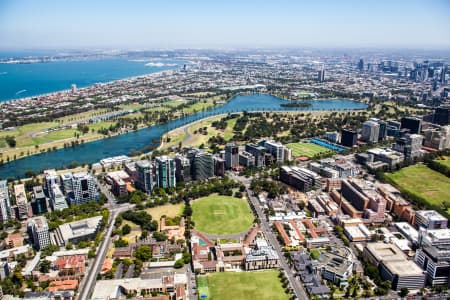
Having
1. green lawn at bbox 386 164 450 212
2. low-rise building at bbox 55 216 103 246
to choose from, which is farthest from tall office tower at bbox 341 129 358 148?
low-rise building at bbox 55 216 103 246

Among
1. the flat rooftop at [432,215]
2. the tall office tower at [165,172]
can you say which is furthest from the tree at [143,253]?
the flat rooftop at [432,215]

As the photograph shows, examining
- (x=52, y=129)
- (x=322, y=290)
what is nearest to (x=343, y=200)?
(x=322, y=290)

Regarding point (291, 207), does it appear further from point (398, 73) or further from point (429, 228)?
point (398, 73)

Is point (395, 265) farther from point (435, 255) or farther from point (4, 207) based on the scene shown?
point (4, 207)

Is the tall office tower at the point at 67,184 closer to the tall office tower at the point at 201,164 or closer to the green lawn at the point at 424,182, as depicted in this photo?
the tall office tower at the point at 201,164

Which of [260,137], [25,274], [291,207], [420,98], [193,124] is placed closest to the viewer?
[25,274]

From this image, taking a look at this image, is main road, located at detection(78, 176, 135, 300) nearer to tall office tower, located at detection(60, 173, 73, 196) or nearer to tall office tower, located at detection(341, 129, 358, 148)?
tall office tower, located at detection(60, 173, 73, 196)

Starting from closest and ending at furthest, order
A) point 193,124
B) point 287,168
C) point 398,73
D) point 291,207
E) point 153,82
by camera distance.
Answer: point 291,207 < point 287,168 < point 193,124 < point 153,82 < point 398,73
